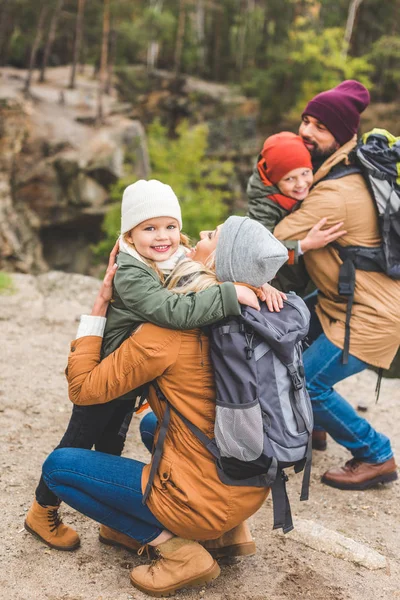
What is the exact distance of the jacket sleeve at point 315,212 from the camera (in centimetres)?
379

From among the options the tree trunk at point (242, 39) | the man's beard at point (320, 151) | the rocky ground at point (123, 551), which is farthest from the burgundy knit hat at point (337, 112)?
the tree trunk at point (242, 39)

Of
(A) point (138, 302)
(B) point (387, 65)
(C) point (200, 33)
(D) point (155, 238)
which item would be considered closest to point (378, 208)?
(D) point (155, 238)

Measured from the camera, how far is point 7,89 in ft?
65.0

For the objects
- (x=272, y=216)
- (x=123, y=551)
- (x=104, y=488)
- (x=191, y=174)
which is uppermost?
(x=272, y=216)

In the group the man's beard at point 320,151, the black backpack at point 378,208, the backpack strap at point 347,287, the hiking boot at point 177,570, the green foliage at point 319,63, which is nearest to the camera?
the hiking boot at point 177,570

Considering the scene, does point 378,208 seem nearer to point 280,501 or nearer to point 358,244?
point 358,244

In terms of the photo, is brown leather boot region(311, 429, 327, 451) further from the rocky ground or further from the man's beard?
the man's beard

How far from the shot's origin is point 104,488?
2.71m

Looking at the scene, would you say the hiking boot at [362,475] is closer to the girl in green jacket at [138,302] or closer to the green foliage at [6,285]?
the girl in green jacket at [138,302]

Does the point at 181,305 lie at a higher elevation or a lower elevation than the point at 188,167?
higher

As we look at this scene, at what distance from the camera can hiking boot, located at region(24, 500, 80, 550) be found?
121 inches

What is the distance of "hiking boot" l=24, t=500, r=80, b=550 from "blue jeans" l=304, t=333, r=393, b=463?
177 cm

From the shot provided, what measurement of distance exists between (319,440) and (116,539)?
2240mm

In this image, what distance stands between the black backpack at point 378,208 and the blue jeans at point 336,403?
0.39 feet
